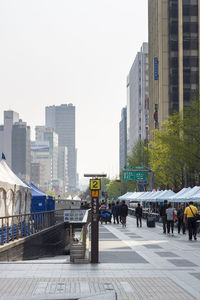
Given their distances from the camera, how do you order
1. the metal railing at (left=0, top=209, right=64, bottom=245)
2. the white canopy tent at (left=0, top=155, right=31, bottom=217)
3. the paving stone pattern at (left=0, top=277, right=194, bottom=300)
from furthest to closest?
the white canopy tent at (left=0, top=155, right=31, bottom=217), the metal railing at (left=0, top=209, right=64, bottom=245), the paving stone pattern at (left=0, top=277, right=194, bottom=300)

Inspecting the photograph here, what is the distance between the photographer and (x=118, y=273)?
43.8ft

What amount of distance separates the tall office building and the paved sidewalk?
7947 centimetres

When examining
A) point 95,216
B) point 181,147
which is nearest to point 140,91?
point 181,147

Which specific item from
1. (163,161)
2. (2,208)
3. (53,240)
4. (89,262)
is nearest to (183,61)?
(163,161)

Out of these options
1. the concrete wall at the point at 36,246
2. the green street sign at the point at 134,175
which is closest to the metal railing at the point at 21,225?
the concrete wall at the point at 36,246

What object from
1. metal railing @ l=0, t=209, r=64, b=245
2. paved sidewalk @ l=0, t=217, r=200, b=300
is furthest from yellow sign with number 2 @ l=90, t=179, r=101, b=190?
metal railing @ l=0, t=209, r=64, b=245

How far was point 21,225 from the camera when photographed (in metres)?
22.5

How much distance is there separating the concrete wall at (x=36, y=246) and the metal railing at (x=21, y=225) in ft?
0.79

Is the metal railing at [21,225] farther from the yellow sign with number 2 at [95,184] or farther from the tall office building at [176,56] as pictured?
the tall office building at [176,56]

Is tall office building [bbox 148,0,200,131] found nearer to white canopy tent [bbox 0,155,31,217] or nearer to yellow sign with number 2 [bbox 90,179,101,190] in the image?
white canopy tent [bbox 0,155,31,217]

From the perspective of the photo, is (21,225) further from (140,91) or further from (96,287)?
(140,91)

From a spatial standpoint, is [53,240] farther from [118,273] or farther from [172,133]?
[172,133]

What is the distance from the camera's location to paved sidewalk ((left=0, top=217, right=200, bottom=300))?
1026 centimetres

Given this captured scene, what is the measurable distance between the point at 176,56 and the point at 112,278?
291 ft
